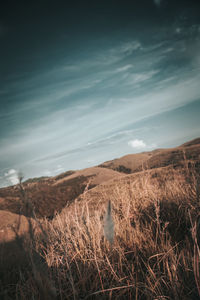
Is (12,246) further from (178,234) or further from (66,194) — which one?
(66,194)

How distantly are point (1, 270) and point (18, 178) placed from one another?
256 cm

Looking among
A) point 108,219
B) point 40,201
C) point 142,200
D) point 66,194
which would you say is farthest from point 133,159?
point 108,219

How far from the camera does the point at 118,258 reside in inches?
68.8

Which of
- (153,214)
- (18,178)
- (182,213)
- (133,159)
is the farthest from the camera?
(133,159)

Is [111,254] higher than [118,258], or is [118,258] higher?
[111,254]

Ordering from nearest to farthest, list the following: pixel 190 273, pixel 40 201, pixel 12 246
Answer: pixel 190 273
pixel 12 246
pixel 40 201

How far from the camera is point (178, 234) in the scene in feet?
7.30

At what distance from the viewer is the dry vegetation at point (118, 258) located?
1200mm

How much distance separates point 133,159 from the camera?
35.5 meters

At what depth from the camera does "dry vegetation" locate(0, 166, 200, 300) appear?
1.20 m

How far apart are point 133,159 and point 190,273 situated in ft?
114

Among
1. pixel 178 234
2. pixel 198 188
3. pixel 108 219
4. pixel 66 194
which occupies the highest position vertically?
pixel 108 219

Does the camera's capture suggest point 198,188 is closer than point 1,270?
No

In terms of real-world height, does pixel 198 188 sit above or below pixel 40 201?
above
